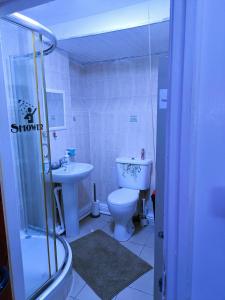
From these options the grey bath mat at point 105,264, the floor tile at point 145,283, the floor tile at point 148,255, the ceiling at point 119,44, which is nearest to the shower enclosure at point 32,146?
the grey bath mat at point 105,264

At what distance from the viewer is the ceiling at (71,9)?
1.64m

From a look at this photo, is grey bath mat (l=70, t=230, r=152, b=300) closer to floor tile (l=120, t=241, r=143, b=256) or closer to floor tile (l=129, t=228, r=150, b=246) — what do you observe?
floor tile (l=120, t=241, r=143, b=256)

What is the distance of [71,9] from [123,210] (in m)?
1.96

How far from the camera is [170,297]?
0.53m

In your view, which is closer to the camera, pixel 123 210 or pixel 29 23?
pixel 29 23

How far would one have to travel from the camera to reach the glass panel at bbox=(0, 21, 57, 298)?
1.64 meters

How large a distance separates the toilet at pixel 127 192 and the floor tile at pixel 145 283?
579 mm

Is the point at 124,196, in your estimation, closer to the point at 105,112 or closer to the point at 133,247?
the point at 133,247

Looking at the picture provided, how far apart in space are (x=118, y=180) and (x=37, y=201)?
3.54 ft

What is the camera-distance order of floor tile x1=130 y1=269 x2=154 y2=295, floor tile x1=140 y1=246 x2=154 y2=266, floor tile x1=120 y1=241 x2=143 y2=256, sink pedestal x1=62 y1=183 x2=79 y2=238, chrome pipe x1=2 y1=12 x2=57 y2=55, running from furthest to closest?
sink pedestal x1=62 y1=183 x2=79 y2=238 → floor tile x1=120 y1=241 x2=143 y2=256 → floor tile x1=140 y1=246 x2=154 y2=266 → floor tile x1=130 y1=269 x2=154 y2=295 → chrome pipe x1=2 y1=12 x2=57 y2=55

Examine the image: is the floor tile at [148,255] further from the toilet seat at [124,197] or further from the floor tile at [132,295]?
the toilet seat at [124,197]

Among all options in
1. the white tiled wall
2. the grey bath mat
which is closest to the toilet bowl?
the grey bath mat

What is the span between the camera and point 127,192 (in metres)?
2.53

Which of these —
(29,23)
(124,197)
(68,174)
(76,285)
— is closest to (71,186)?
(68,174)
